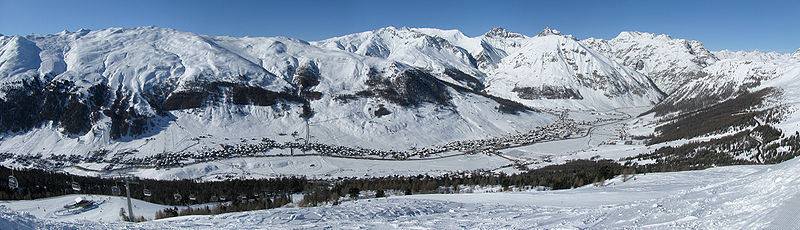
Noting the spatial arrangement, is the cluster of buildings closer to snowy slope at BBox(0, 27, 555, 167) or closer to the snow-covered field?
snowy slope at BBox(0, 27, 555, 167)

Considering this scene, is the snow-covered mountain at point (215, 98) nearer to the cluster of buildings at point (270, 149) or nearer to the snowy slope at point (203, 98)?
the snowy slope at point (203, 98)

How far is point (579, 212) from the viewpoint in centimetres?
888

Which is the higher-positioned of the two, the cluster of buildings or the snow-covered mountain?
the snow-covered mountain

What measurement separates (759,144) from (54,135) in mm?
124278

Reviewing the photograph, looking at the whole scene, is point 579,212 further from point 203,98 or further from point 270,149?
point 203,98

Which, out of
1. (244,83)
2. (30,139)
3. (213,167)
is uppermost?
(244,83)

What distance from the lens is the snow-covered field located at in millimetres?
6160

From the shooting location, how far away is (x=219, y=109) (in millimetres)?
107125

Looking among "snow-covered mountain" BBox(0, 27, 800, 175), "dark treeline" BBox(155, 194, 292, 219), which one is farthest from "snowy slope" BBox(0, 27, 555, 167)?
"dark treeline" BBox(155, 194, 292, 219)

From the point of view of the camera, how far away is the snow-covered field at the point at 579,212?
243 inches

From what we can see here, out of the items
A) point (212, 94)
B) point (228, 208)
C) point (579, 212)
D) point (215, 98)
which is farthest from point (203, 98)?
point (579, 212)

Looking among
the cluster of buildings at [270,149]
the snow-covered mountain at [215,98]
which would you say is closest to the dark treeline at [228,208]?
the cluster of buildings at [270,149]

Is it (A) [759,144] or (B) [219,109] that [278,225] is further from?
(B) [219,109]

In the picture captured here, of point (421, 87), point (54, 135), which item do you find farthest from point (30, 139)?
point (421, 87)
